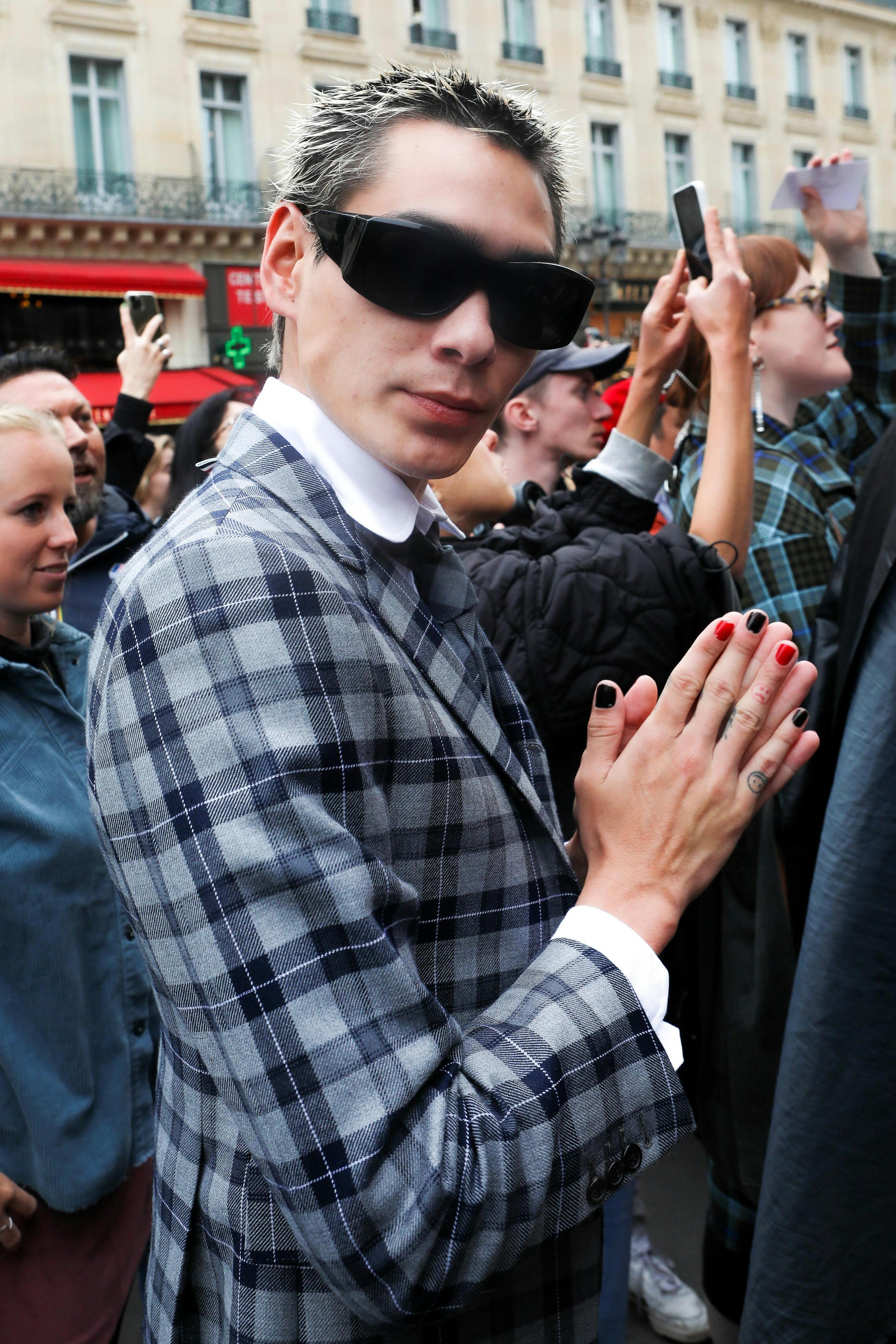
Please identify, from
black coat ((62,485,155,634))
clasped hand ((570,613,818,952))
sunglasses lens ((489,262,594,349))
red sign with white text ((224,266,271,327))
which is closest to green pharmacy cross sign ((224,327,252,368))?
red sign with white text ((224,266,271,327))

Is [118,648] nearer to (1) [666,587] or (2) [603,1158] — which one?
(2) [603,1158]

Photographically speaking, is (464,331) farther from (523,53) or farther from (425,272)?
(523,53)

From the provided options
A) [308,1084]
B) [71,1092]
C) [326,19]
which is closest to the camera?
[308,1084]

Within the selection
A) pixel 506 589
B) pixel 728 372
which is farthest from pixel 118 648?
pixel 728 372

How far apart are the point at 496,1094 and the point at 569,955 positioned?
14 centimetres

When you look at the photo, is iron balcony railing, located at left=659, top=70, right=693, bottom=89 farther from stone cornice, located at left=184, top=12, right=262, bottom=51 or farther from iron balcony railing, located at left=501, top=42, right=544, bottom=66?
stone cornice, located at left=184, top=12, right=262, bottom=51

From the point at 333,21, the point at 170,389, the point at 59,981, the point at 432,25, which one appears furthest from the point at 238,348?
the point at 59,981

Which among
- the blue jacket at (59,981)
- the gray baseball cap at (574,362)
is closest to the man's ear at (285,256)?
the blue jacket at (59,981)

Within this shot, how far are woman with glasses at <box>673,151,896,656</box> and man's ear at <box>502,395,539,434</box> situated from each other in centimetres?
46

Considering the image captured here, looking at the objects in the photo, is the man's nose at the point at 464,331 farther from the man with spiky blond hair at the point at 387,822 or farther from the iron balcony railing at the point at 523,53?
the iron balcony railing at the point at 523,53

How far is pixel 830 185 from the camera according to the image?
9.14 ft

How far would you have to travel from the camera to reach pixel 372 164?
1044 millimetres

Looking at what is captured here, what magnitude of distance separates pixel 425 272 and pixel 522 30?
78.3 feet

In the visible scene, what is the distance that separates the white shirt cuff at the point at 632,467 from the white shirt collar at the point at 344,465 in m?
1.17
